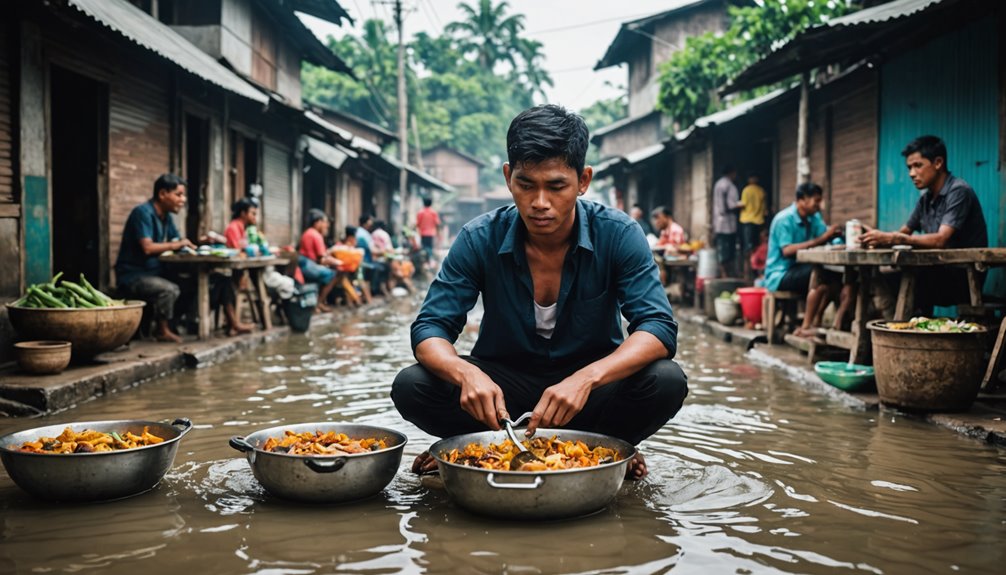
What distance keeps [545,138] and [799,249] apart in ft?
18.2

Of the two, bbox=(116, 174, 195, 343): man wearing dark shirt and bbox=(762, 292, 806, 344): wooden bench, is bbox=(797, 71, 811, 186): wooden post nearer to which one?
bbox=(762, 292, 806, 344): wooden bench

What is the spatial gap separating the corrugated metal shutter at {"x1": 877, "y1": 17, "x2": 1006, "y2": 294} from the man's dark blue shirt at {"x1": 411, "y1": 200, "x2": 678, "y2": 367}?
17.9 ft

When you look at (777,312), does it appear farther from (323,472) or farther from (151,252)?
(323,472)

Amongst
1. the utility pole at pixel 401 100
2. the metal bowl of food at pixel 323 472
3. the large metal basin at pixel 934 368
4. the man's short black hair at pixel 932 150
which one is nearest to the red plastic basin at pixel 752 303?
the man's short black hair at pixel 932 150

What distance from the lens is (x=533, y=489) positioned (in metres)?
3.02

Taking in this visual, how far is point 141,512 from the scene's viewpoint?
3326mm

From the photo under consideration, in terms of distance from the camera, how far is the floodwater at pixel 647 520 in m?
2.82

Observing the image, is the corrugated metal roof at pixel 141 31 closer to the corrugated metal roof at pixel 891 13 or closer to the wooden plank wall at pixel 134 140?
the wooden plank wall at pixel 134 140

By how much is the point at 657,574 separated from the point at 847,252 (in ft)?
14.3

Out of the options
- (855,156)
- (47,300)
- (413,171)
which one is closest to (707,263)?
(855,156)

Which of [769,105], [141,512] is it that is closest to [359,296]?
[769,105]

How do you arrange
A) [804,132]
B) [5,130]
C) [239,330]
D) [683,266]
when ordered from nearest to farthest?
[5,130], [239,330], [804,132], [683,266]

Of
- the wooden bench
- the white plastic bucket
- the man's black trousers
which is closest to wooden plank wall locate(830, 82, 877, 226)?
the white plastic bucket

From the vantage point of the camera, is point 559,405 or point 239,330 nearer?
point 559,405
